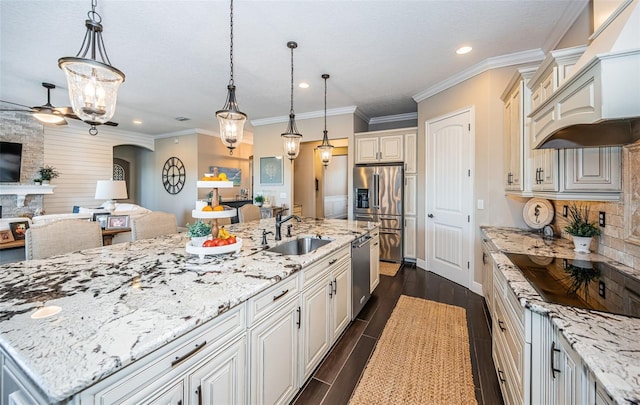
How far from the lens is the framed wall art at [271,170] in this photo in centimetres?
586

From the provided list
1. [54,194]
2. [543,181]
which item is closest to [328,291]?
[543,181]

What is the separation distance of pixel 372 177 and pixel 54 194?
24.3ft

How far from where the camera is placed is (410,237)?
181 inches

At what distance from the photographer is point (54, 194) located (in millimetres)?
5996

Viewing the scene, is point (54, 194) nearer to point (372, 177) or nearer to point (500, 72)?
point (372, 177)

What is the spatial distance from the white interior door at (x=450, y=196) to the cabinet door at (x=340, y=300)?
6.61 ft

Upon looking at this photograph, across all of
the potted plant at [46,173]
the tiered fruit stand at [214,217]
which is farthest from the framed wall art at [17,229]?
the potted plant at [46,173]

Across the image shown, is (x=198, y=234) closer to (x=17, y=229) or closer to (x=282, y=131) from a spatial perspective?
(x=17, y=229)

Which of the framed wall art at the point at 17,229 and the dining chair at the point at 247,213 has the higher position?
the dining chair at the point at 247,213

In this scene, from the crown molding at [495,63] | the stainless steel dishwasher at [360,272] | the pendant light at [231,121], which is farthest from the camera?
the crown molding at [495,63]

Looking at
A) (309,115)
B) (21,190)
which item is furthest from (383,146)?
(21,190)

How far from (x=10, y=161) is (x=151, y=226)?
18.3 ft

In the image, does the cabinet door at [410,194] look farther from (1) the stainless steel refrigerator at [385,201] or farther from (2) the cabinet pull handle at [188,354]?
(2) the cabinet pull handle at [188,354]

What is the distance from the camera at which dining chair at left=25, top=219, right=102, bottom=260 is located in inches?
70.3
